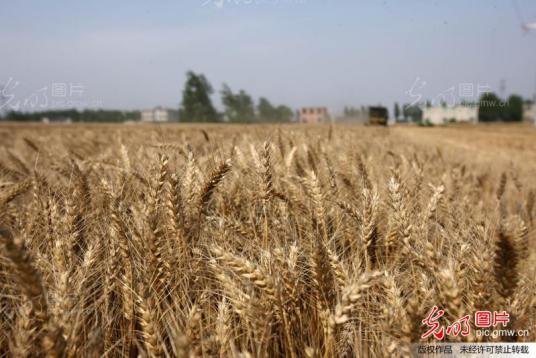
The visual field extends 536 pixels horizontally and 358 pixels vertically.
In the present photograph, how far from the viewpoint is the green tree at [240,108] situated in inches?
284

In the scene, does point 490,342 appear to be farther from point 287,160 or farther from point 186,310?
point 287,160

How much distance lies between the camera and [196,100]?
64.0 m

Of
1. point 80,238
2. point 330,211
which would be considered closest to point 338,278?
point 330,211

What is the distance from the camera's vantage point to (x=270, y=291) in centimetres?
92

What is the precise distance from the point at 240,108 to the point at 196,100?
57508mm

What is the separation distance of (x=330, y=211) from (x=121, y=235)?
3.08 feet

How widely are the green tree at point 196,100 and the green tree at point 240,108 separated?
3.47 metres

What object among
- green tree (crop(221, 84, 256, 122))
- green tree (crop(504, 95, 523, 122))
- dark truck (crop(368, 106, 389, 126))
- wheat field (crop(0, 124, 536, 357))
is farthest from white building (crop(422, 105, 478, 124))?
wheat field (crop(0, 124, 536, 357))

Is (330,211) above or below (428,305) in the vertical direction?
above

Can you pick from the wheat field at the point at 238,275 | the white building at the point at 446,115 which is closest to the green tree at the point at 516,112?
the white building at the point at 446,115

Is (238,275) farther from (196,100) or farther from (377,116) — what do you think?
(196,100)

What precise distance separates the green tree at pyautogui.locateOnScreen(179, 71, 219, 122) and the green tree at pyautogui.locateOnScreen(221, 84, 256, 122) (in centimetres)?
347

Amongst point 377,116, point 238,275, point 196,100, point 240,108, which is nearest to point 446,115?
point 377,116

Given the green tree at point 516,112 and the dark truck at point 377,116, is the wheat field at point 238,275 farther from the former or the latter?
the green tree at point 516,112
